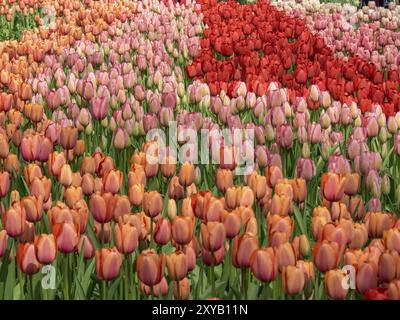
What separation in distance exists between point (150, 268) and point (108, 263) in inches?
6.8

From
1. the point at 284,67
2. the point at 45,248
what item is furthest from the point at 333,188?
the point at 284,67

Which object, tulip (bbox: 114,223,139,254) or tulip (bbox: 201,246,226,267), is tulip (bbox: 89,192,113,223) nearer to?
tulip (bbox: 114,223,139,254)

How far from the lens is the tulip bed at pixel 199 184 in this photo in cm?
279

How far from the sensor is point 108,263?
2.73m

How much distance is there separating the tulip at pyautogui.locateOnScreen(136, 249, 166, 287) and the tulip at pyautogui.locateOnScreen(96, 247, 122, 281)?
11cm

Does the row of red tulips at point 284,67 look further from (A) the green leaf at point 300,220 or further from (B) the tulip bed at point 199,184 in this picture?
(A) the green leaf at point 300,220

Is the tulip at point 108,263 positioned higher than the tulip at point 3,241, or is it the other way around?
the tulip at point 3,241

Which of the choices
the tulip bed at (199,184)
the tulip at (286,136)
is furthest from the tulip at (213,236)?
the tulip at (286,136)

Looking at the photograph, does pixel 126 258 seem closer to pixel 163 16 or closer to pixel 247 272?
pixel 247 272

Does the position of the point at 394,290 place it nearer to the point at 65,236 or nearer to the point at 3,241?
the point at 65,236

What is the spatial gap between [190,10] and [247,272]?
10.2 metres

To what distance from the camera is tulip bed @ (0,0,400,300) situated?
279 cm

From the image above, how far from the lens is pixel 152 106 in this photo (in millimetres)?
5668

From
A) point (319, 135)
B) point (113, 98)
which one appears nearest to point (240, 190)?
point (319, 135)
